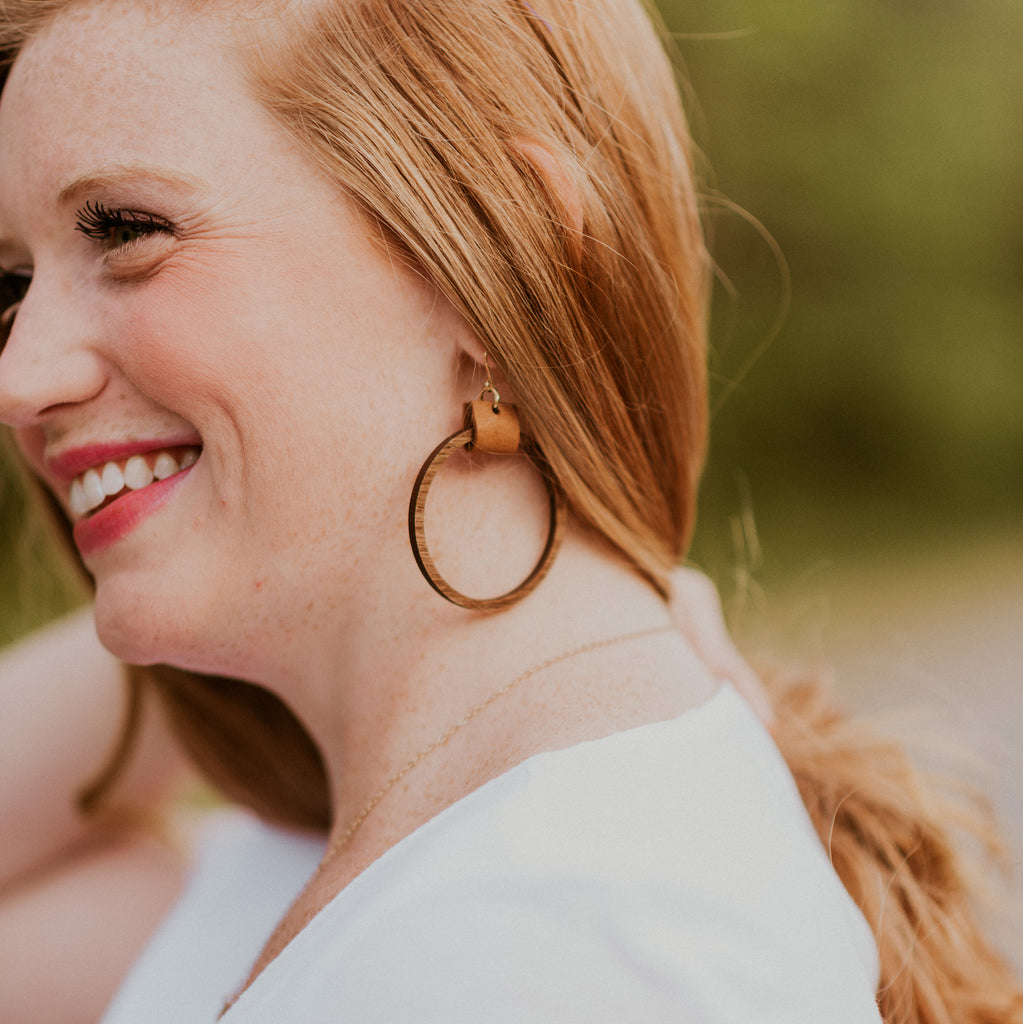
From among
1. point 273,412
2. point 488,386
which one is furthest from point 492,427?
point 273,412

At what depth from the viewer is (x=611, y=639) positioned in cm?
152

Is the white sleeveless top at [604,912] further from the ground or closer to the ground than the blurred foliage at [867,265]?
further from the ground

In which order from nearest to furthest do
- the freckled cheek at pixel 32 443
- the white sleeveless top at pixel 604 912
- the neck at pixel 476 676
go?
the white sleeveless top at pixel 604 912 < the neck at pixel 476 676 < the freckled cheek at pixel 32 443

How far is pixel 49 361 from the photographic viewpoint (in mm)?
1506

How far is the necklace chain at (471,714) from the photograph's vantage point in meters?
1.48

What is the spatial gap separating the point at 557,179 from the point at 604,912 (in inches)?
37.2

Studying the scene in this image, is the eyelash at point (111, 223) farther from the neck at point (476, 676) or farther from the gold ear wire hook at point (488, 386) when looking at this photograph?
the neck at point (476, 676)

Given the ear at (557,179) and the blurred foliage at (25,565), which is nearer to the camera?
the ear at (557,179)

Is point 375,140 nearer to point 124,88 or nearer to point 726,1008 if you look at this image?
point 124,88

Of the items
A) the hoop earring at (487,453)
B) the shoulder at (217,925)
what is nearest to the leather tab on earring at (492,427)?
the hoop earring at (487,453)

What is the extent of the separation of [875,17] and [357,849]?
675 centimetres

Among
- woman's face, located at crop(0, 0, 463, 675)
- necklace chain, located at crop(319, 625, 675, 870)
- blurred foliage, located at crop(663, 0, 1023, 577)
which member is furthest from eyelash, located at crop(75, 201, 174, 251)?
blurred foliage, located at crop(663, 0, 1023, 577)

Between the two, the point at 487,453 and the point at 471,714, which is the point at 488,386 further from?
the point at 471,714

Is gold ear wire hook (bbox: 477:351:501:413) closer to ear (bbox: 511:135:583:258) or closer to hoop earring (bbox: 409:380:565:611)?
hoop earring (bbox: 409:380:565:611)
